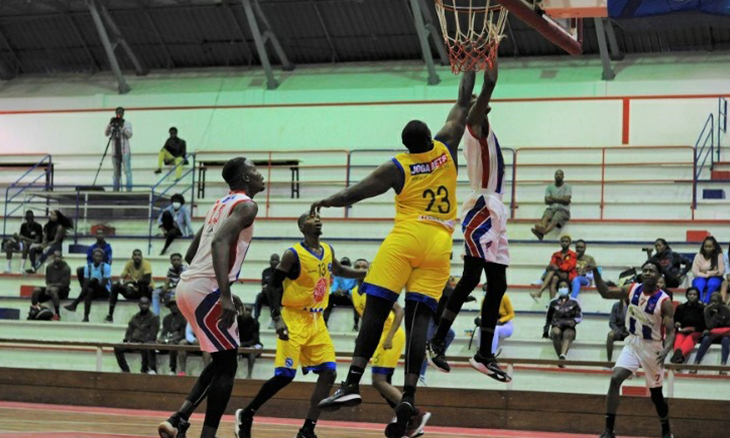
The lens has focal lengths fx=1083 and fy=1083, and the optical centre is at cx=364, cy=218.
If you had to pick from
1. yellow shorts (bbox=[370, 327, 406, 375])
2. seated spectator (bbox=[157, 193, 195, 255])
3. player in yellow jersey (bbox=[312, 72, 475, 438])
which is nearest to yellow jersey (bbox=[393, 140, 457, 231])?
player in yellow jersey (bbox=[312, 72, 475, 438])

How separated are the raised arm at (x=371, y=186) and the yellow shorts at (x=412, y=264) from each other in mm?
340

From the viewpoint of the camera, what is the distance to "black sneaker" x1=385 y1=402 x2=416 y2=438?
26.7 ft

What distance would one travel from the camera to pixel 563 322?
17.5 meters

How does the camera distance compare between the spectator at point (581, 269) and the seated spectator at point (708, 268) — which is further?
the spectator at point (581, 269)

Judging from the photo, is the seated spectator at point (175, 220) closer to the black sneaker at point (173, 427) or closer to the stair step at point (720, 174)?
the stair step at point (720, 174)

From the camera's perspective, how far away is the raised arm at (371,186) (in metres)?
8.34

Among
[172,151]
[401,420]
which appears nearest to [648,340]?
[401,420]

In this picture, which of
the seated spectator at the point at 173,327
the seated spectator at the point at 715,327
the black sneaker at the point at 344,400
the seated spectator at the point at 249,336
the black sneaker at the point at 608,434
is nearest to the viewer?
the black sneaker at the point at 344,400

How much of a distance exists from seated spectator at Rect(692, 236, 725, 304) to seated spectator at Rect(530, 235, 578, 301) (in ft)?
6.56

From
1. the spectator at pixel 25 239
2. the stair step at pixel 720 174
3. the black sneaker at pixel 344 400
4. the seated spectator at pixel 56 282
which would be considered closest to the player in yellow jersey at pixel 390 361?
the black sneaker at pixel 344 400

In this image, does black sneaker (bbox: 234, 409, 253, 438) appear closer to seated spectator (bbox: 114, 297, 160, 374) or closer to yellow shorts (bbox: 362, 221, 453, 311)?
yellow shorts (bbox: 362, 221, 453, 311)

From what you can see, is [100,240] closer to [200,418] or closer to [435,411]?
[200,418]

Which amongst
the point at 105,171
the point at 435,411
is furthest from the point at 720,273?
the point at 105,171

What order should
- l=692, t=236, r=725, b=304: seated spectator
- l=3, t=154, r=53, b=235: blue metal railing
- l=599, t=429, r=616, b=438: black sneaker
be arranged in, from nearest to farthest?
1. l=599, t=429, r=616, b=438: black sneaker
2. l=692, t=236, r=725, b=304: seated spectator
3. l=3, t=154, r=53, b=235: blue metal railing
